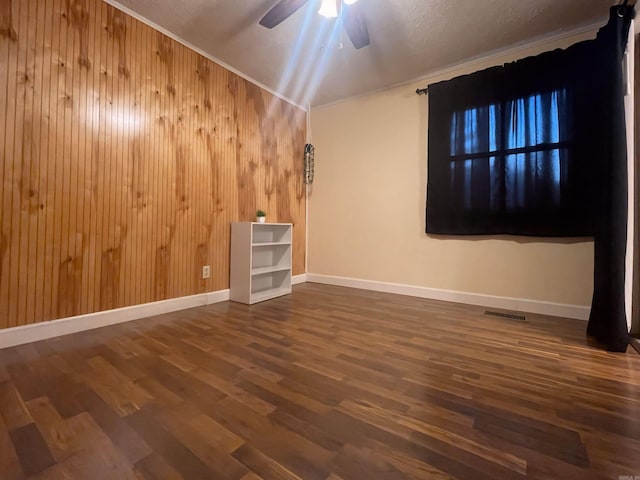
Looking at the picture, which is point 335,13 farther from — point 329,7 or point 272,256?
point 272,256

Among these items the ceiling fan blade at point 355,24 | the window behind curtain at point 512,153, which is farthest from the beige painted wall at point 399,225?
the ceiling fan blade at point 355,24

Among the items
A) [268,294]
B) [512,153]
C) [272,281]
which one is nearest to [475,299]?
[512,153]

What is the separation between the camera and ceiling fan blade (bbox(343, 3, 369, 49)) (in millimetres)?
1974

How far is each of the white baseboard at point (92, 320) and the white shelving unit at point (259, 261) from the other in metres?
0.34

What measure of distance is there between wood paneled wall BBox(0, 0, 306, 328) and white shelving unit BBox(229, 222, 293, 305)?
0.54 feet

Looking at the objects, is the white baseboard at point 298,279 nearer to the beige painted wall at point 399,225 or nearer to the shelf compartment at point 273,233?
the beige painted wall at point 399,225

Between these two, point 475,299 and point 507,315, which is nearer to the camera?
point 507,315

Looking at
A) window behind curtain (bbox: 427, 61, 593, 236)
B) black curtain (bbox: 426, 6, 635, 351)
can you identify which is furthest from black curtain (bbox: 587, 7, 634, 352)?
window behind curtain (bbox: 427, 61, 593, 236)

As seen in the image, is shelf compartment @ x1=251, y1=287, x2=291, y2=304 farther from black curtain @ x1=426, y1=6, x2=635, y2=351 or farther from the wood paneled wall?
black curtain @ x1=426, y1=6, x2=635, y2=351

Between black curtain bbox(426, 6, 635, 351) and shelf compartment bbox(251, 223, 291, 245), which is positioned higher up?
black curtain bbox(426, 6, 635, 351)

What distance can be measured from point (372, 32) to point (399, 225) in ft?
6.45

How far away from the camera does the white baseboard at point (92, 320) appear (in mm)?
1744

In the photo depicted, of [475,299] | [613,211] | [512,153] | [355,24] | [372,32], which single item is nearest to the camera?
[613,211]

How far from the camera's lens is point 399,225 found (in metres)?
3.35
